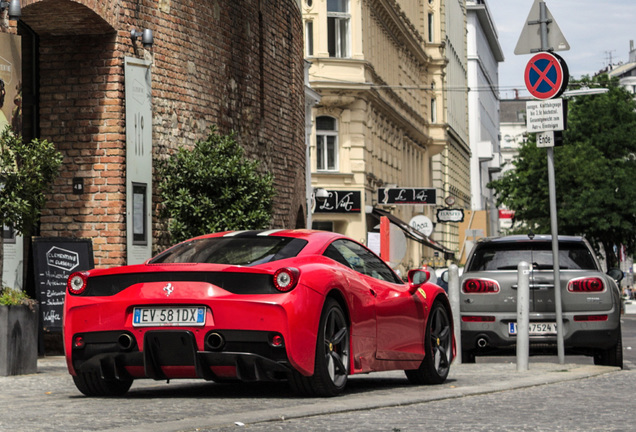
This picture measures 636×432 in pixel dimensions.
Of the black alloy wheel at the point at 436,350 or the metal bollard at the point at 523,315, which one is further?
the metal bollard at the point at 523,315

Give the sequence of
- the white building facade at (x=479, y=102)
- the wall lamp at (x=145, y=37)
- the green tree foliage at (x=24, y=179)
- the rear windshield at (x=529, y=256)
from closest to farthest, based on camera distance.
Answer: the green tree foliage at (x=24, y=179), the rear windshield at (x=529, y=256), the wall lamp at (x=145, y=37), the white building facade at (x=479, y=102)

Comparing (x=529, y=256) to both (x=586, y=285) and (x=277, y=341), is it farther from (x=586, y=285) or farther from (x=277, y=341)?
(x=277, y=341)

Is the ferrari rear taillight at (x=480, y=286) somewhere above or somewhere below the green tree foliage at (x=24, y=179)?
below

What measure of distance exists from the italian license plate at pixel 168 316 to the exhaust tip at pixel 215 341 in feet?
0.34

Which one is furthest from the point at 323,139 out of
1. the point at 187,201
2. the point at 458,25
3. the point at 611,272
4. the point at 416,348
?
the point at 458,25

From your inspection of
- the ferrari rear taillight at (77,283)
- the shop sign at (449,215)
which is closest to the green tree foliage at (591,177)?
the shop sign at (449,215)

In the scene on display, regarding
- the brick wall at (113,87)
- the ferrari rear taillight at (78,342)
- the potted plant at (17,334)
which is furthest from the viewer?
the brick wall at (113,87)

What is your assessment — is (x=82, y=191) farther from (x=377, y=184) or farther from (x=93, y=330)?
(x=377, y=184)

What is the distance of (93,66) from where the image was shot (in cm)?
1656

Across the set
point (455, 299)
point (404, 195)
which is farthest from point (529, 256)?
point (404, 195)

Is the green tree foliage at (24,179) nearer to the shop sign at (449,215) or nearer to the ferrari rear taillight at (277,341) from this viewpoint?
the ferrari rear taillight at (277,341)

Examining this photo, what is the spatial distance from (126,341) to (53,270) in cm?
665

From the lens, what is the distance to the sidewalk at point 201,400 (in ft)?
24.1

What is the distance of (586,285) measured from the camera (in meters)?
13.9
